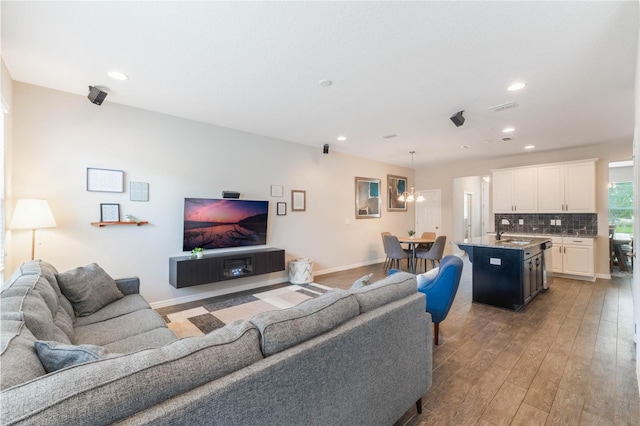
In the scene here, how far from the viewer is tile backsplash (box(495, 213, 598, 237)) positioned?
5.83 metres

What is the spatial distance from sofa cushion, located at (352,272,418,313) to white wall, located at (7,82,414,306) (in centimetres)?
346

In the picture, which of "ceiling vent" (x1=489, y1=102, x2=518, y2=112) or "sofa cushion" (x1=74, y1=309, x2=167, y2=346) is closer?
"sofa cushion" (x1=74, y1=309, x2=167, y2=346)

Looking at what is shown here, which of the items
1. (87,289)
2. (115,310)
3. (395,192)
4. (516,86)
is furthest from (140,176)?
(395,192)

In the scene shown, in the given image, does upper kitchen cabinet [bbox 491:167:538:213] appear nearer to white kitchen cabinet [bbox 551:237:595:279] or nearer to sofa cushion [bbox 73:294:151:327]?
white kitchen cabinet [bbox 551:237:595:279]

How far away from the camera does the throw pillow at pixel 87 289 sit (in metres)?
2.42

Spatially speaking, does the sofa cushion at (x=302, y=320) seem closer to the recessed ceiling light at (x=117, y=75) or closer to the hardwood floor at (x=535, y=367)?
the hardwood floor at (x=535, y=367)

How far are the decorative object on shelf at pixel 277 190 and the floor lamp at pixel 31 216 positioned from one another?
120 inches

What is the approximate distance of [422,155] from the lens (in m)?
6.69

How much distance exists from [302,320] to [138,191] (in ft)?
11.9

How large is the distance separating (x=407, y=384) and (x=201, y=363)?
1339 mm

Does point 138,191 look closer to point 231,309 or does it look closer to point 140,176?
point 140,176

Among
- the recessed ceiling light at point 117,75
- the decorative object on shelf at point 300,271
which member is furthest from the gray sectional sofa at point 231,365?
the decorative object on shelf at point 300,271

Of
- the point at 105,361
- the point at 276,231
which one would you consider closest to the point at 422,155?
the point at 276,231


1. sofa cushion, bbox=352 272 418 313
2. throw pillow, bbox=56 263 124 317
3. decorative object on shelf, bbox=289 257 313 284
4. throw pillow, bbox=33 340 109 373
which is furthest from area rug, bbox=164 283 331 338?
sofa cushion, bbox=352 272 418 313
